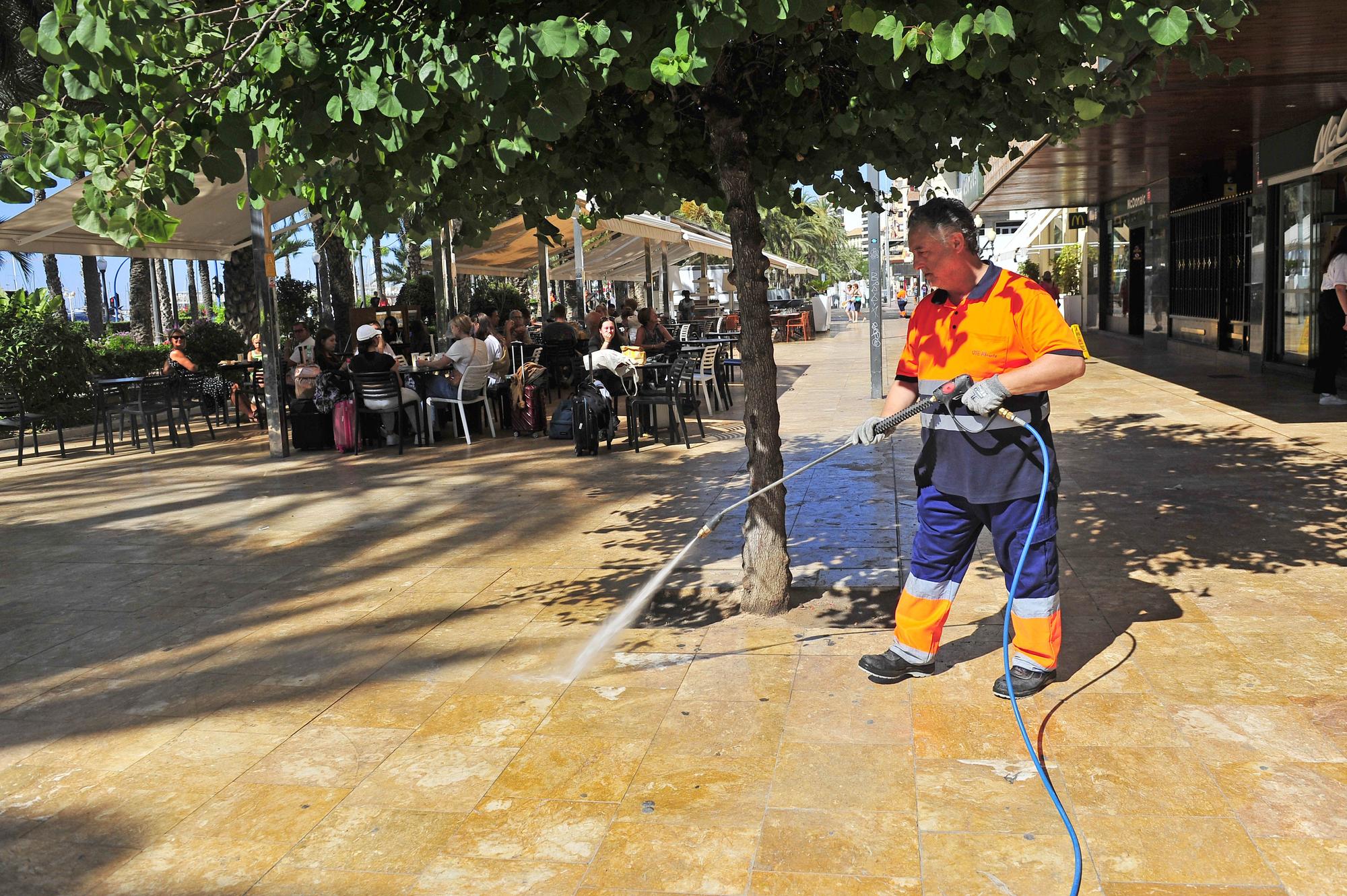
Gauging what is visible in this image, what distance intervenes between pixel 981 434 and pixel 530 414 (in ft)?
28.3

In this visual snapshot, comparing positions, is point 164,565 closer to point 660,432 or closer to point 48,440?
point 660,432

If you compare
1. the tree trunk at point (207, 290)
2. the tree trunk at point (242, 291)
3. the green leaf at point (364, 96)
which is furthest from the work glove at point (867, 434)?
the tree trunk at point (207, 290)

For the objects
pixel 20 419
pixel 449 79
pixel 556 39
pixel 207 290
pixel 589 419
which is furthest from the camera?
pixel 207 290

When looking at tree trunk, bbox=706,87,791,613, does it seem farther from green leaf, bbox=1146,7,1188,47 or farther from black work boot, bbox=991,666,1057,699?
green leaf, bbox=1146,7,1188,47

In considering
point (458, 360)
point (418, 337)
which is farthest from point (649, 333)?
point (418, 337)

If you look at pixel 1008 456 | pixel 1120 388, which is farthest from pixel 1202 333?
pixel 1008 456

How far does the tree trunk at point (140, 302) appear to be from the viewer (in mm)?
28859

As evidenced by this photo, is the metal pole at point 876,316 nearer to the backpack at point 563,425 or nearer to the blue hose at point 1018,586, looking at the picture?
the backpack at point 563,425

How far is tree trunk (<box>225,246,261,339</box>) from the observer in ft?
65.5

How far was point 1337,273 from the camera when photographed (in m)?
11.7

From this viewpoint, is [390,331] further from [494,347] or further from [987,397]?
[987,397]

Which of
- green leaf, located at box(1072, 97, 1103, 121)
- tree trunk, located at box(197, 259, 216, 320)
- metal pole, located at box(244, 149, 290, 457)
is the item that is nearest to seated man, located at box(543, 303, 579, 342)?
metal pole, located at box(244, 149, 290, 457)

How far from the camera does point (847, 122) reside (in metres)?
4.89

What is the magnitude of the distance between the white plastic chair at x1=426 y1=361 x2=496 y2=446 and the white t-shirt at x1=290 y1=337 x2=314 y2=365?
241 centimetres
